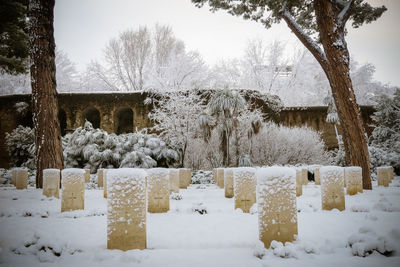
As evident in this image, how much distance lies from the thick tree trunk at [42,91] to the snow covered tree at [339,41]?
4.79 meters

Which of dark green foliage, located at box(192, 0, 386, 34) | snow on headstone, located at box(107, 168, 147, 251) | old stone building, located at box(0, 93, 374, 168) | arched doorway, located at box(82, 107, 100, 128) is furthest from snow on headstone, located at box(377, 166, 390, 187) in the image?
arched doorway, located at box(82, 107, 100, 128)

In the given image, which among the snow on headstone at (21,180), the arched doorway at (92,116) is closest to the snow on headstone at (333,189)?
the snow on headstone at (21,180)

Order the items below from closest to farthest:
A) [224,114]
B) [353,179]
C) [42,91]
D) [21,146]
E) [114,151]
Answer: [353,179]
[42,91]
[114,151]
[224,114]
[21,146]

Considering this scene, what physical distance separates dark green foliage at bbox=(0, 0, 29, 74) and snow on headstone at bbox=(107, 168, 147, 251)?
10272mm

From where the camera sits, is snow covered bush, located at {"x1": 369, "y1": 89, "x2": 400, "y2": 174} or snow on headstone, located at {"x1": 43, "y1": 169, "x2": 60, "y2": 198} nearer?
snow on headstone, located at {"x1": 43, "y1": 169, "x2": 60, "y2": 198}

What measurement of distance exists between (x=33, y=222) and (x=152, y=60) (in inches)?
1131

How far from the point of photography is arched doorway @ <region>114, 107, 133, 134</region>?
20.0 metres

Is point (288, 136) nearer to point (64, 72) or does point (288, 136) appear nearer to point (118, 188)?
point (118, 188)

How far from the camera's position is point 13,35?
1020 centimetres

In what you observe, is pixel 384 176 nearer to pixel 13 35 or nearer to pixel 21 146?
pixel 13 35

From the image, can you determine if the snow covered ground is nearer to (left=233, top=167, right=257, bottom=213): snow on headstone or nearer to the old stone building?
(left=233, top=167, right=257, bottom=213): snow on headstone

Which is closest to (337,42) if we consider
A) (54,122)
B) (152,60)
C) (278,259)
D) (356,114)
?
(356,114)

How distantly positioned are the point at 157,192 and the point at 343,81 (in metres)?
6.21

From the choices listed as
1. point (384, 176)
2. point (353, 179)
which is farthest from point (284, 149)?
→ point (353, 179)
